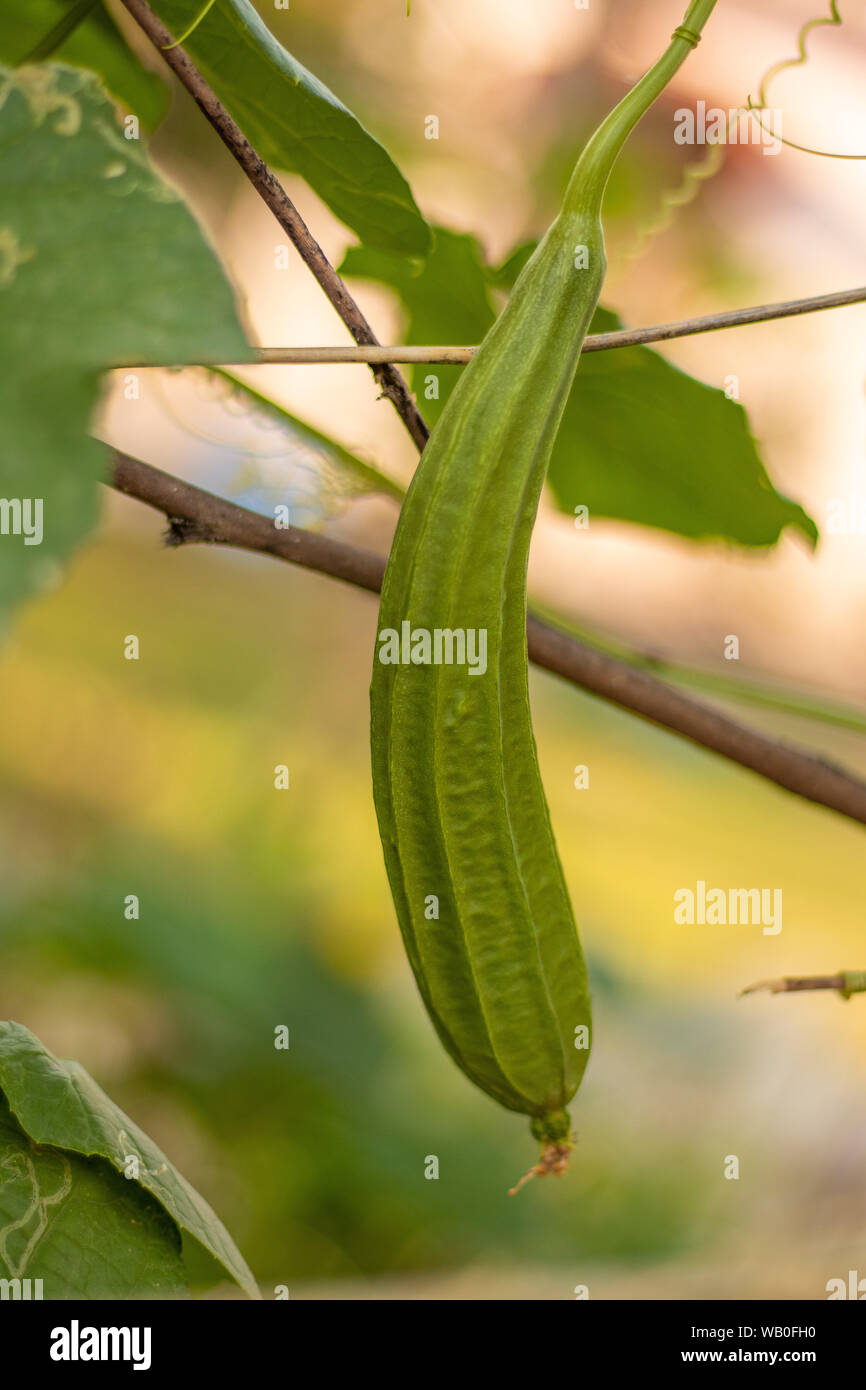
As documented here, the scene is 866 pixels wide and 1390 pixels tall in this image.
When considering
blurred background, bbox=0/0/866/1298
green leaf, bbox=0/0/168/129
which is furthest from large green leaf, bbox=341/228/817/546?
blurred background, bbox=0/0/866/1298

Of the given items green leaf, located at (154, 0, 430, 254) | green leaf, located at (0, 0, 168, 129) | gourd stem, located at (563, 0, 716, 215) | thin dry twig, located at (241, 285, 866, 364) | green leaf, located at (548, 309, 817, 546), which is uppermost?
green leaf, located at (0, 0, 168, 129)

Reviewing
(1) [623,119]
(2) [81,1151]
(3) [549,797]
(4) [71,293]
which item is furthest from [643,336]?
(3) [549,797]

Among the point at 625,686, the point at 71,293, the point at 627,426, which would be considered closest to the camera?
the point at 71,293

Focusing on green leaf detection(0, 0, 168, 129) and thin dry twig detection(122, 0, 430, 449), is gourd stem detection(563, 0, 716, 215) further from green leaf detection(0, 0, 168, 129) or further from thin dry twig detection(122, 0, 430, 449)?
green leaf detection(0, 0, 168, 129)

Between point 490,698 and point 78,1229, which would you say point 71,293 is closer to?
point 490,698

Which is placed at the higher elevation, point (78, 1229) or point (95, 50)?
point (95, 50)
